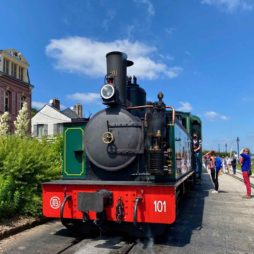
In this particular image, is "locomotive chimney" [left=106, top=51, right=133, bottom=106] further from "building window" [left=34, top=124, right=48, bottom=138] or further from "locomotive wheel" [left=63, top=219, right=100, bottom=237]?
"building window" [left=34, top=124, right=48, bottom=138]

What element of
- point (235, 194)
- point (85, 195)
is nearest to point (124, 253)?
point (85, 195)

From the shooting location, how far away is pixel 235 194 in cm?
1198

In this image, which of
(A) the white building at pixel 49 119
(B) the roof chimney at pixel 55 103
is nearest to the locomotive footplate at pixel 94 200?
(A) the white building at pixel 49 119

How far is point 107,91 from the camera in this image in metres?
5.87

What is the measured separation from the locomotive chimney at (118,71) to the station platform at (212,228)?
256 centimetres

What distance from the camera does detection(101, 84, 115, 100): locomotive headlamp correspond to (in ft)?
19.1

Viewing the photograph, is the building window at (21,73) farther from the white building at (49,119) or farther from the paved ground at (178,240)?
the paved ground at (178,240)

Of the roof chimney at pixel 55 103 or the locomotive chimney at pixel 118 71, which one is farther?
Answer: the roof chimney at pixel 55 103

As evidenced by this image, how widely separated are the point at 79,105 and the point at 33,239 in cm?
3624

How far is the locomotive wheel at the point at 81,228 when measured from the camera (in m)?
6.05

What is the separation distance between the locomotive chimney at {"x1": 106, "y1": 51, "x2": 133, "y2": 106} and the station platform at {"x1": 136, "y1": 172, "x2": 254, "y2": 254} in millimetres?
2559

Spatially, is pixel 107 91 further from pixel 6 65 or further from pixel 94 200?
pixel 6 65

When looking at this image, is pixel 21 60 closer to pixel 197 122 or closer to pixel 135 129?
pixel 197 122

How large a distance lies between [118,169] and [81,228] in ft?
4.44
